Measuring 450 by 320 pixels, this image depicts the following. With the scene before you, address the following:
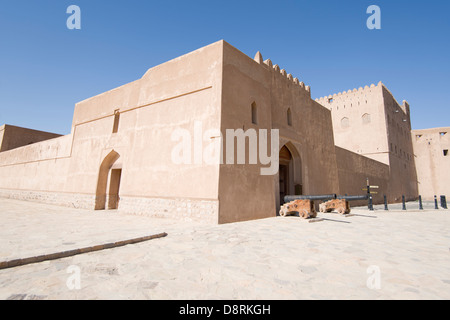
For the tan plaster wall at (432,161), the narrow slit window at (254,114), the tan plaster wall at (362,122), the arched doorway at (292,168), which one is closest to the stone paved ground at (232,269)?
the narrow slit window at (254,114)

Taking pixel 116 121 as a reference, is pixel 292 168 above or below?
below

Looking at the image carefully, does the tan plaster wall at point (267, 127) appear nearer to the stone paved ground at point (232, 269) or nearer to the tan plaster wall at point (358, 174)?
the tan plaster wall at point (358, 174)

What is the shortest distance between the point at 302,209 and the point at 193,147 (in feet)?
14.9

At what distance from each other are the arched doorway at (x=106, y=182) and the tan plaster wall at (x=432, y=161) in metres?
33.9

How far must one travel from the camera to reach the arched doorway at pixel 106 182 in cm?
1145

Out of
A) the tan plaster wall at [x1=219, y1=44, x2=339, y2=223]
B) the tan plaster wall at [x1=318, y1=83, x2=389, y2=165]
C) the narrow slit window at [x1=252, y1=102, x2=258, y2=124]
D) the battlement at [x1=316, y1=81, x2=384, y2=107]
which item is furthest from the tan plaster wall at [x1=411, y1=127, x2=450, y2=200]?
the narrow slit window at [x1=252, y1=102, x2=258, y2=124]

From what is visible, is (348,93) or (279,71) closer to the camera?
(279,71)

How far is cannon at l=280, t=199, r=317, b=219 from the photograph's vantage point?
313 inches

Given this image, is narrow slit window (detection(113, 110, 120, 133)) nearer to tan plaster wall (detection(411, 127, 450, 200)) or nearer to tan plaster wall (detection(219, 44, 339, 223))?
tan plaster wall (detection(219, 44, 339, 223))

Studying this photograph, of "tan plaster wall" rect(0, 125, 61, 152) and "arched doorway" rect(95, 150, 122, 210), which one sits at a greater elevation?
"tan plaster wall" rect(0, 125, 61, 152)

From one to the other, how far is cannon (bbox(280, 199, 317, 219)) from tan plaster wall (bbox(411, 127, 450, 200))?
2811 cm

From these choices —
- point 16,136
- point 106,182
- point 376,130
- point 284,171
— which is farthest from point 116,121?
point 376,130

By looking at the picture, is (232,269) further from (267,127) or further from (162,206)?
(267,127)

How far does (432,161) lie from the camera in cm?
2759
